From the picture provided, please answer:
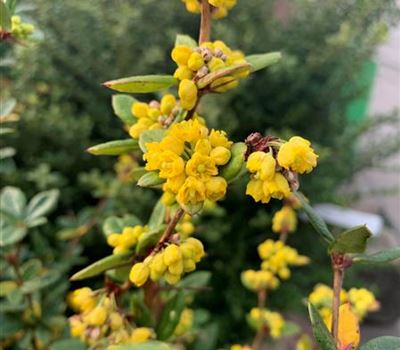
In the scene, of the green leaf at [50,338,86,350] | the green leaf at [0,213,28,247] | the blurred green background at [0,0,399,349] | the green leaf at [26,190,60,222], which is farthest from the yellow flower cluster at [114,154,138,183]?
the green leaf at [50,338,86,350]

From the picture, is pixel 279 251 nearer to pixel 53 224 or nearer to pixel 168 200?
pixel 168 200

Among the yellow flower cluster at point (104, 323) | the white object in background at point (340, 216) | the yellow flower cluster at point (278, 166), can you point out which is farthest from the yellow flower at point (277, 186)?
the white object in background at point (340, 216)

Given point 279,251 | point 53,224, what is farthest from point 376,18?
point 53,224

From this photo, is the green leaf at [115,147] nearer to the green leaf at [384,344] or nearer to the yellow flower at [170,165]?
the yellow flower at [170,165]

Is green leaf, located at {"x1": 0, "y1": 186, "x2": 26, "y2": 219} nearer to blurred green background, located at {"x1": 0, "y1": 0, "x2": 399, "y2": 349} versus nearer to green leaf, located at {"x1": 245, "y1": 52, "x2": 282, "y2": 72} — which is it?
blurred green background, located at {"x1": 0, "y1": 0, "x2": 399, "y2": 349}

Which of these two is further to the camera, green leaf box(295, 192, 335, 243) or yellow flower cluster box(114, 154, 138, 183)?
yellow flower cluster box(114, 154, 138, 183)

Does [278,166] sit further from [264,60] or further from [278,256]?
[278,256]

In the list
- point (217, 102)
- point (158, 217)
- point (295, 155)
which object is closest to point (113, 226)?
point (158, 217)

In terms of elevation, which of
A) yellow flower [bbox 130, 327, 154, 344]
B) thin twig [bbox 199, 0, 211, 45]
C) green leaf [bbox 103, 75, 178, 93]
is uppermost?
thin twig [bbox 199, 0, 211, 45]
